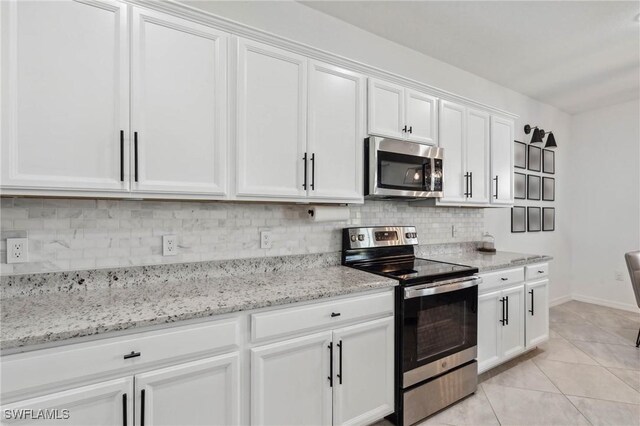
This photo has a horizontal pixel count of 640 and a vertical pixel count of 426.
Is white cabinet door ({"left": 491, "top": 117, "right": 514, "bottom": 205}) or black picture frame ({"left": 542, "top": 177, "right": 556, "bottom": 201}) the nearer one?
white cabinet door ({"left": 491, "top": 117, "right": 514, "bottom": 205})

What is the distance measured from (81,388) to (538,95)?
5.16 metres

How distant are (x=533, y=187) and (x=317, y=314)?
12.7ft

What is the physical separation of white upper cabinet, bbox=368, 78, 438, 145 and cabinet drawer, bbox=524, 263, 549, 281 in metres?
1.45

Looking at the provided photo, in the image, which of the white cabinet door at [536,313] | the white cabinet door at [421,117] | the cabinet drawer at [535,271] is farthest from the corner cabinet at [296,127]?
the white cabinet door at [536,313]

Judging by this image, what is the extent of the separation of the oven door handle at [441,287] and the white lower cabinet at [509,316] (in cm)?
29

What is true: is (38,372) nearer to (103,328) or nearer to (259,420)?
(103,328)

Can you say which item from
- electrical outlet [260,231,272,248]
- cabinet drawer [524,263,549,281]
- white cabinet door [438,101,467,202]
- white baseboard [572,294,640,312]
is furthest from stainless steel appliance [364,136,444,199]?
white baseboard [572,294,640,312]

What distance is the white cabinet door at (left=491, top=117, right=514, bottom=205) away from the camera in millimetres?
3062

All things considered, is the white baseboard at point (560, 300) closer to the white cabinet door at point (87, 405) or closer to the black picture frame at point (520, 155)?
the black picture frame at point (520, 155)

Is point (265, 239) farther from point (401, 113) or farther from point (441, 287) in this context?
point (401, 113)

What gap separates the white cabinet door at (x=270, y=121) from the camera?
1.74 meters

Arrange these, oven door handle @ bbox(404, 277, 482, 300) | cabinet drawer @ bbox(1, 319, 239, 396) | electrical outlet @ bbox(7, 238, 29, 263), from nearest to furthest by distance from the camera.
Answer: cabinet drawer @ bbox(1, 319, 239, 396) < electrical outlet @ bbox(7, 238, 29, 263) < oven door handle @ bbox(404, 277, 482, 300)

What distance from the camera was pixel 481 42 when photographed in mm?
2805

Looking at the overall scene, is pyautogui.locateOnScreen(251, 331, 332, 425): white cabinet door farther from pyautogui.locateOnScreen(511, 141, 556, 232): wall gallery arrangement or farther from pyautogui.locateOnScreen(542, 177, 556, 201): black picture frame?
pyautogui.locateOnScreen(542, 177, 556, 201): black picture frame
